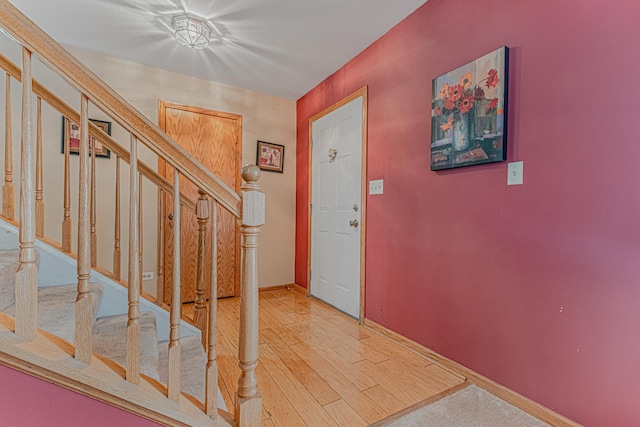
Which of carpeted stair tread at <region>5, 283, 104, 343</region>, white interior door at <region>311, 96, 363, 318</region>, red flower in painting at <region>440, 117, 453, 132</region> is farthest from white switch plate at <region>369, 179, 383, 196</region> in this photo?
carpeted stair tread at <region>5, 283, 104, 343</region>

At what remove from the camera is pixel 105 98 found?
0.90 meters

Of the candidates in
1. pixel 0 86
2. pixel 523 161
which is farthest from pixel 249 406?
pixel 0 86

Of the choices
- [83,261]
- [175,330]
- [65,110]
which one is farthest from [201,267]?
[65,110]

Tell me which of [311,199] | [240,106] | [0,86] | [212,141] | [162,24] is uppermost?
[162,24]

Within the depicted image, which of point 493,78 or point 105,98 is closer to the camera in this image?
point 105,98

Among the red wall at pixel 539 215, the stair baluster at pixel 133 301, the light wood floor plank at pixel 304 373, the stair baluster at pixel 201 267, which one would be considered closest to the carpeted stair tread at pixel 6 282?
the stair baluster at pixel 133 301

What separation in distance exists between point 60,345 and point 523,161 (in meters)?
2.00

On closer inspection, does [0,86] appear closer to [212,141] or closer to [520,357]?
[212,141]

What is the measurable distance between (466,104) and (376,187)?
92 centimetres

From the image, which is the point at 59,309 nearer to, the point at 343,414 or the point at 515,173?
the point at 343,414

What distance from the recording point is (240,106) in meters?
3.30

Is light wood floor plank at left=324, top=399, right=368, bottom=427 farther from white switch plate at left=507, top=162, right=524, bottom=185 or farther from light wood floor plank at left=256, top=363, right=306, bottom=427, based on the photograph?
white switch plate at left=507, top=162, right=524, bottom=185

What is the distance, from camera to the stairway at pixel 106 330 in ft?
3.79

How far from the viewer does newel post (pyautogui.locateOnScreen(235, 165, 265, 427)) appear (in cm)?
104
